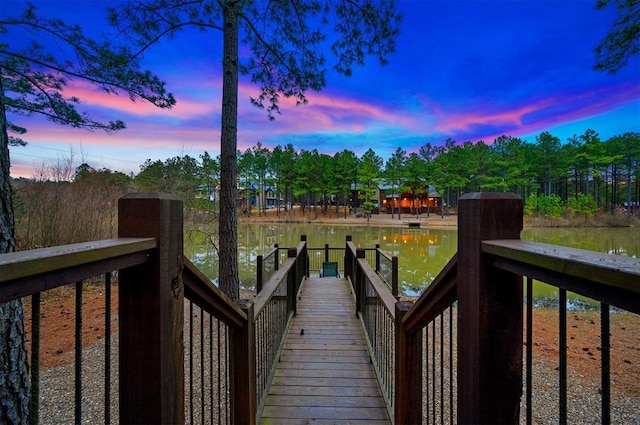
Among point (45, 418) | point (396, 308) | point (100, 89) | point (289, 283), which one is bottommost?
point (45, 418)

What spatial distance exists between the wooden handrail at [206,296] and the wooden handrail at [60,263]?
0.29 m

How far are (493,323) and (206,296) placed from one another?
123 cm

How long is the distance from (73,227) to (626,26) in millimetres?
11603

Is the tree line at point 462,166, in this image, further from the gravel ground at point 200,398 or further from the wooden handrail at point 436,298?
the wooden handrail at point 436,298

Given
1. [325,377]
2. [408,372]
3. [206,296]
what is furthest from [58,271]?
[325,377]

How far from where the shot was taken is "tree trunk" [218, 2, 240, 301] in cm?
520

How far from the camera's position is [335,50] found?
567cm

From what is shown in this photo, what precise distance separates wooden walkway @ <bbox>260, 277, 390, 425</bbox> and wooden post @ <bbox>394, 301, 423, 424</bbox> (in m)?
0.64

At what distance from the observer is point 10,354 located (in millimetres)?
1936

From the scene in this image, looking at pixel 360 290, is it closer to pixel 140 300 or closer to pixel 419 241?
pixel 140 300

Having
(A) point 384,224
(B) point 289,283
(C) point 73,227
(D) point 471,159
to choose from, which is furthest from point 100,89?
(D) point 471,159

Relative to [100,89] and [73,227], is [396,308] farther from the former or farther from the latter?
[73,227]

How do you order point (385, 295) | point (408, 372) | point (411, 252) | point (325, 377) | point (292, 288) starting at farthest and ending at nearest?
point (411, 252)
point (292, 288)
point (325, 377)
point (385, 295)
point (408, 372)

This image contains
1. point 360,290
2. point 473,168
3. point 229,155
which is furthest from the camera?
point 473,168
